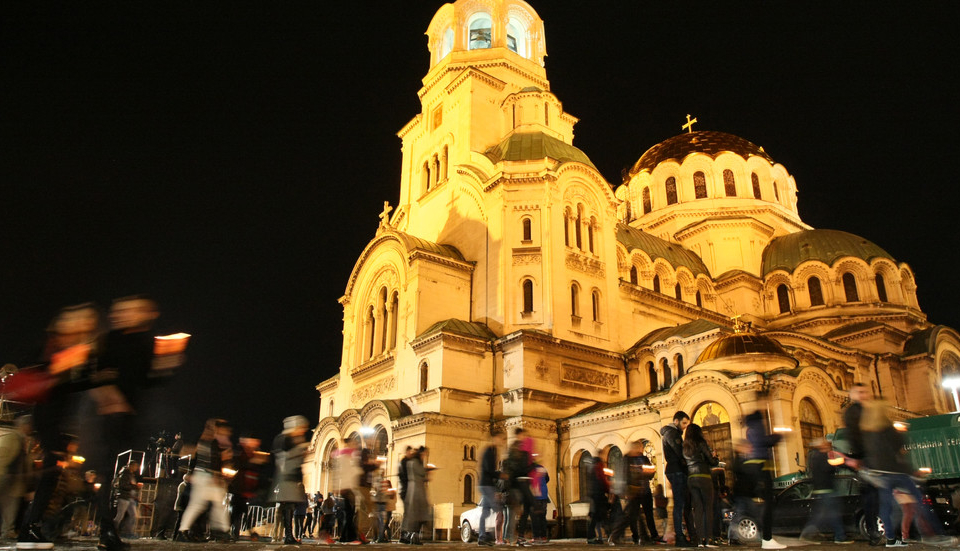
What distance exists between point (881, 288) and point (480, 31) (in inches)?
1002

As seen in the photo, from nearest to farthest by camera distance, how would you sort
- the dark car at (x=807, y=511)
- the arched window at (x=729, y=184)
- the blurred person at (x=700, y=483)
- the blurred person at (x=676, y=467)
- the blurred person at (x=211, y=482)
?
the blurred person at (x=700, y=483), the blurred person at (x=676, y=467), the blurred person at (x=211, y=482), the dark car at (x=807, y=511), the arched window at (x=729, y=184)

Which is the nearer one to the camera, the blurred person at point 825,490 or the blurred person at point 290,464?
the blurred person at point 825,490

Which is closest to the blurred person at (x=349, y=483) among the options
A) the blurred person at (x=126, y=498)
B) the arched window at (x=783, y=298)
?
the blurred person at (x=126, y=498)

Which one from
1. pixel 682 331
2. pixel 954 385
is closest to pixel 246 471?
pixel 682 331

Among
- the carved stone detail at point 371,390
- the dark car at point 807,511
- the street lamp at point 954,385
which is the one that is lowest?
the dark car at point 807,511

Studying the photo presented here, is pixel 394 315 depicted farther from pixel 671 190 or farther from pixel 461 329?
pixel 671 190

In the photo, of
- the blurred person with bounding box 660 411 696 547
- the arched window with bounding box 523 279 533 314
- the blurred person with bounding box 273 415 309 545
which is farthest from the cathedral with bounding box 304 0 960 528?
the blurred person with bounding box 273 415 309 545

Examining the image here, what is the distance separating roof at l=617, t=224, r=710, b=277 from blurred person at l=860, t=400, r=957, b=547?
25959 millimetres

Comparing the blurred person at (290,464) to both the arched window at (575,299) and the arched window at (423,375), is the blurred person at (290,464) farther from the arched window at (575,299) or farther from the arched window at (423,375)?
the arched window at (575,299)

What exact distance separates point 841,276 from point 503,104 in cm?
2012

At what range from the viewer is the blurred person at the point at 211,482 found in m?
9.62

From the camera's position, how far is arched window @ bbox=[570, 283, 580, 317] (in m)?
27.8

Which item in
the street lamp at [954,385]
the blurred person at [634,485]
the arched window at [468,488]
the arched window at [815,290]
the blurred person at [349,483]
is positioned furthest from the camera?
the arched window at [815,290]

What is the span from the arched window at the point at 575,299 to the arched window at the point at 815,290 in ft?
53.3
